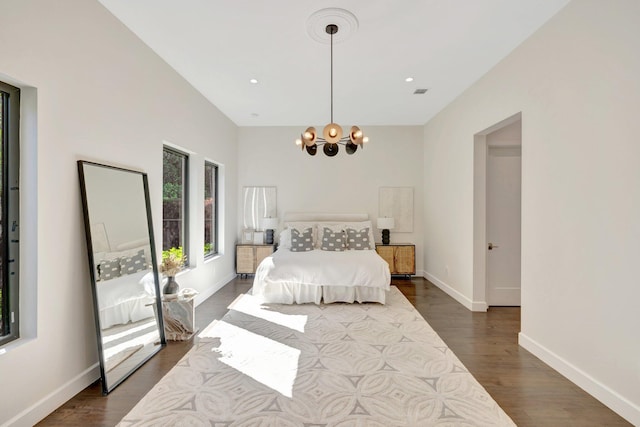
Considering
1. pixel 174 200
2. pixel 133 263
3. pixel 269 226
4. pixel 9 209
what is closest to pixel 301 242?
pixel 269 226

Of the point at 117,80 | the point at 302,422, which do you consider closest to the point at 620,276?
the point at 302,422

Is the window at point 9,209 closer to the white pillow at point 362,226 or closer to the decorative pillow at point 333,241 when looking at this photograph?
the decorative pillow at point 333,241

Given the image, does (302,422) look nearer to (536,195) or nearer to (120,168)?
(120,168)

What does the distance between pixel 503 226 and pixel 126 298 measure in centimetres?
449

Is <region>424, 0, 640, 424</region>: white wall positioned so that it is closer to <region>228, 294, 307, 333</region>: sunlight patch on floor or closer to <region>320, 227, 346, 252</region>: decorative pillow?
<region>228, 294, 307, 333</region>: sunlight patch on floor

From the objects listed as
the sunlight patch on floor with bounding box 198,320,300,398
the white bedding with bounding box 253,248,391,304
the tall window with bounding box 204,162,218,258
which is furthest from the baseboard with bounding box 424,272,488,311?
the tall window with bounding box 204,162,218,258

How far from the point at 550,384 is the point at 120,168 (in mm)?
3877

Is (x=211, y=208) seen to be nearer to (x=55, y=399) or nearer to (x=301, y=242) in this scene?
(x=301, y=242)

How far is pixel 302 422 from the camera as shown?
6.39 ft

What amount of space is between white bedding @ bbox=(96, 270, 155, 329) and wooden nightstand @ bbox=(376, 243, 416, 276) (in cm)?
391

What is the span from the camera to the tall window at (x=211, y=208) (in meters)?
5.18

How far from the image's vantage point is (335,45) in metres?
3.08

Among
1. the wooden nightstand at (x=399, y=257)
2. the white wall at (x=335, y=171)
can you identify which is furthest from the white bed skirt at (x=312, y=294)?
the white wall at (x=335, y=171)

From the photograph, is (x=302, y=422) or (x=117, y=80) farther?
(x=117, y=80)
